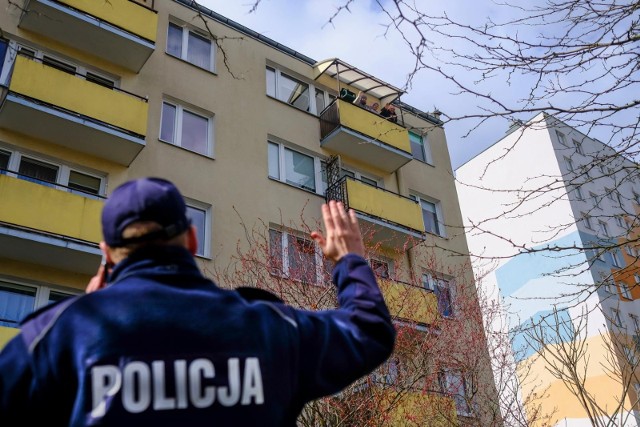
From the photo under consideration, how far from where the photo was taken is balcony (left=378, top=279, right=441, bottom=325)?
12.5 meters

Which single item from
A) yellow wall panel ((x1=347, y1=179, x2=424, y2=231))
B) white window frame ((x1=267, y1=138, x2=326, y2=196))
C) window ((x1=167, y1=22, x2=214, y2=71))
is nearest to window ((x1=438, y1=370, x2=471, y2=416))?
yellow wall panel ((x1=347, y1=179, x2=424, y2=231))

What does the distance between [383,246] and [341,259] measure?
1455 cm

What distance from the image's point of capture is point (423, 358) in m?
11.9

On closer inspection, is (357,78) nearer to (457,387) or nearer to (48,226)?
(457,387)

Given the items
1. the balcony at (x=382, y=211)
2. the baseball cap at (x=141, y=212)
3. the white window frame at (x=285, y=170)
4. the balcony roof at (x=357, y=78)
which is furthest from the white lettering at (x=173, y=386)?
the balcony roof at (x=357, y=78)

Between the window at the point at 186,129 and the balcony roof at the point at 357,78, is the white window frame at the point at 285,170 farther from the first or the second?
the balcony roof at the point at 357,78

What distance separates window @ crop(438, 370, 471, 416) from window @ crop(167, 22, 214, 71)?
360 inches

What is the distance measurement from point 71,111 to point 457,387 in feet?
30.6

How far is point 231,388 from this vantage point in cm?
165

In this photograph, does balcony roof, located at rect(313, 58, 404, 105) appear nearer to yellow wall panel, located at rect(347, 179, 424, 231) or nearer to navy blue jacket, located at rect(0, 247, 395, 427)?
yellow wall panel, located at rect(347, 179, 424, 231)

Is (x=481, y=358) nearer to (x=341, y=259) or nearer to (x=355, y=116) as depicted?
(x=355, y=116)

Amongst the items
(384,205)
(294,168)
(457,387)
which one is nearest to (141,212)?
(457,387)

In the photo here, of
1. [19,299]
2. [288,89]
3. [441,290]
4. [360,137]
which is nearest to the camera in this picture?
[19,299]

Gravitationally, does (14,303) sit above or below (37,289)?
below
